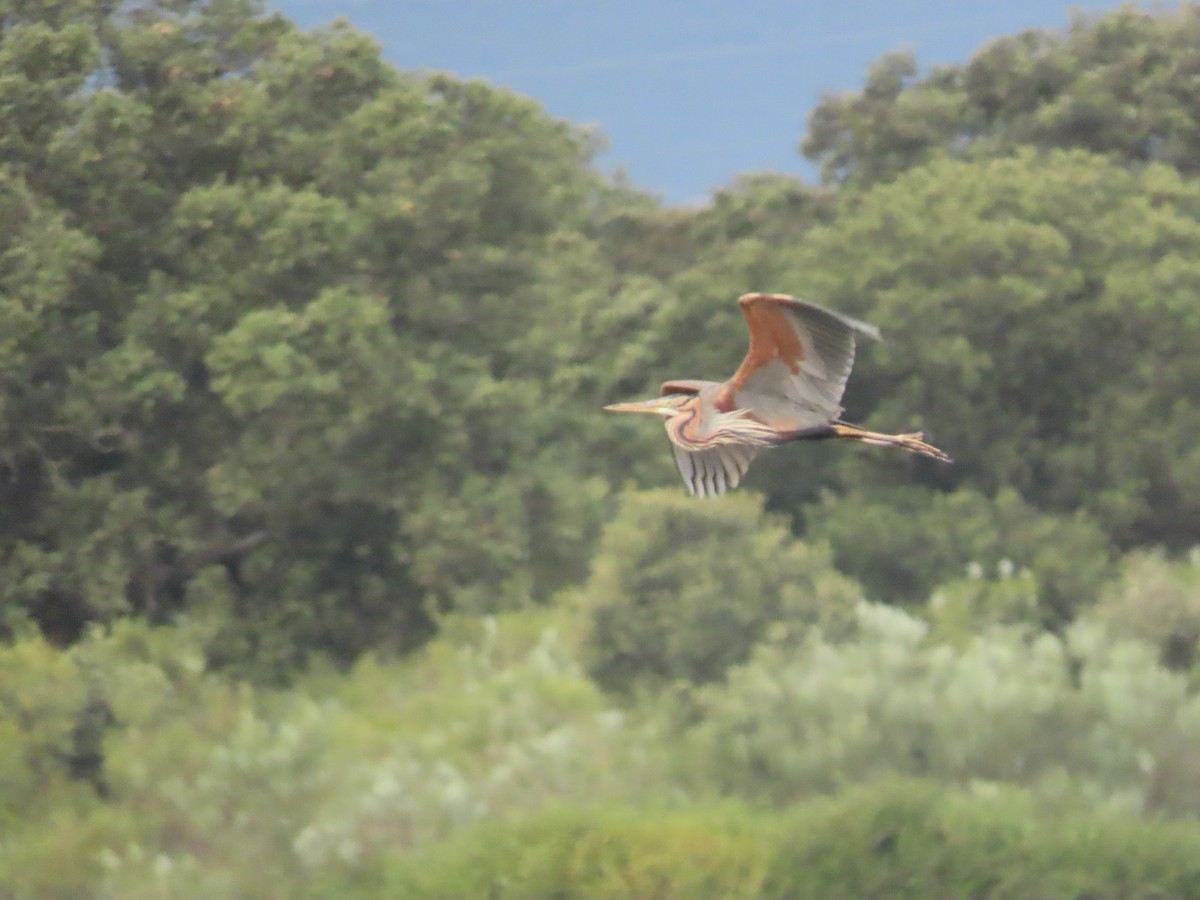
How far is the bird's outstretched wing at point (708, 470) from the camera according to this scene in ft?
28.5

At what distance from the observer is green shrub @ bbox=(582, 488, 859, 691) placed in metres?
20.9

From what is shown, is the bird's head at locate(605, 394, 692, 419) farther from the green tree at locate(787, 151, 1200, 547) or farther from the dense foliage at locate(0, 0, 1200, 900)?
the green tree at locate(787, 151, 1200, 547)

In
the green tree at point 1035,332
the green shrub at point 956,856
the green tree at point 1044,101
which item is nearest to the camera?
the green shrub at point 956,856

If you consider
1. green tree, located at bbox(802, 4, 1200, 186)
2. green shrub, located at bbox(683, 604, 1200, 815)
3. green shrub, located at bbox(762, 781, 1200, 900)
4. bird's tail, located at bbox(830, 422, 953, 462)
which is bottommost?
green shrub, located at bbox(762, 781, 1200, 900)

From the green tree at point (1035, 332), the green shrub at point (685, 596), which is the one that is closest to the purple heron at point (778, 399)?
the green shrub at point (685, 596)

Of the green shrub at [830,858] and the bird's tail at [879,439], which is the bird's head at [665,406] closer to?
the bird's tail at [879,439]

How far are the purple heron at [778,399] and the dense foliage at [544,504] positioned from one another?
8.16m

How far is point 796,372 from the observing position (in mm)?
8375

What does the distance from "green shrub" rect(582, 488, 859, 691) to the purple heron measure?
40.2ft

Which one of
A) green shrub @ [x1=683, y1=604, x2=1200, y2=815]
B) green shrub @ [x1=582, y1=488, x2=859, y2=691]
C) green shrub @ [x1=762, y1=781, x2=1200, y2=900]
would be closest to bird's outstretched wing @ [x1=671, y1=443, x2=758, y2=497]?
green shrub @ [x1=762, y1=781, x2=1200, y2=900]

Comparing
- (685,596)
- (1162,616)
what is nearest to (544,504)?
(685,596)

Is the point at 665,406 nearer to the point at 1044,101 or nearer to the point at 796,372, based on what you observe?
the point at 796,372

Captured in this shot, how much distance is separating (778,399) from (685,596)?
1255 centimetres

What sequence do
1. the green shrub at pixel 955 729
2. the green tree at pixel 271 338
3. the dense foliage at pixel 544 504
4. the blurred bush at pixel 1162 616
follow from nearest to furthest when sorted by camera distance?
the dense foliage at pixel 544 504
the green shrub at pixel 955 729
the blurred bush at pixel 1162 616
the green tree at pixel 271 338
